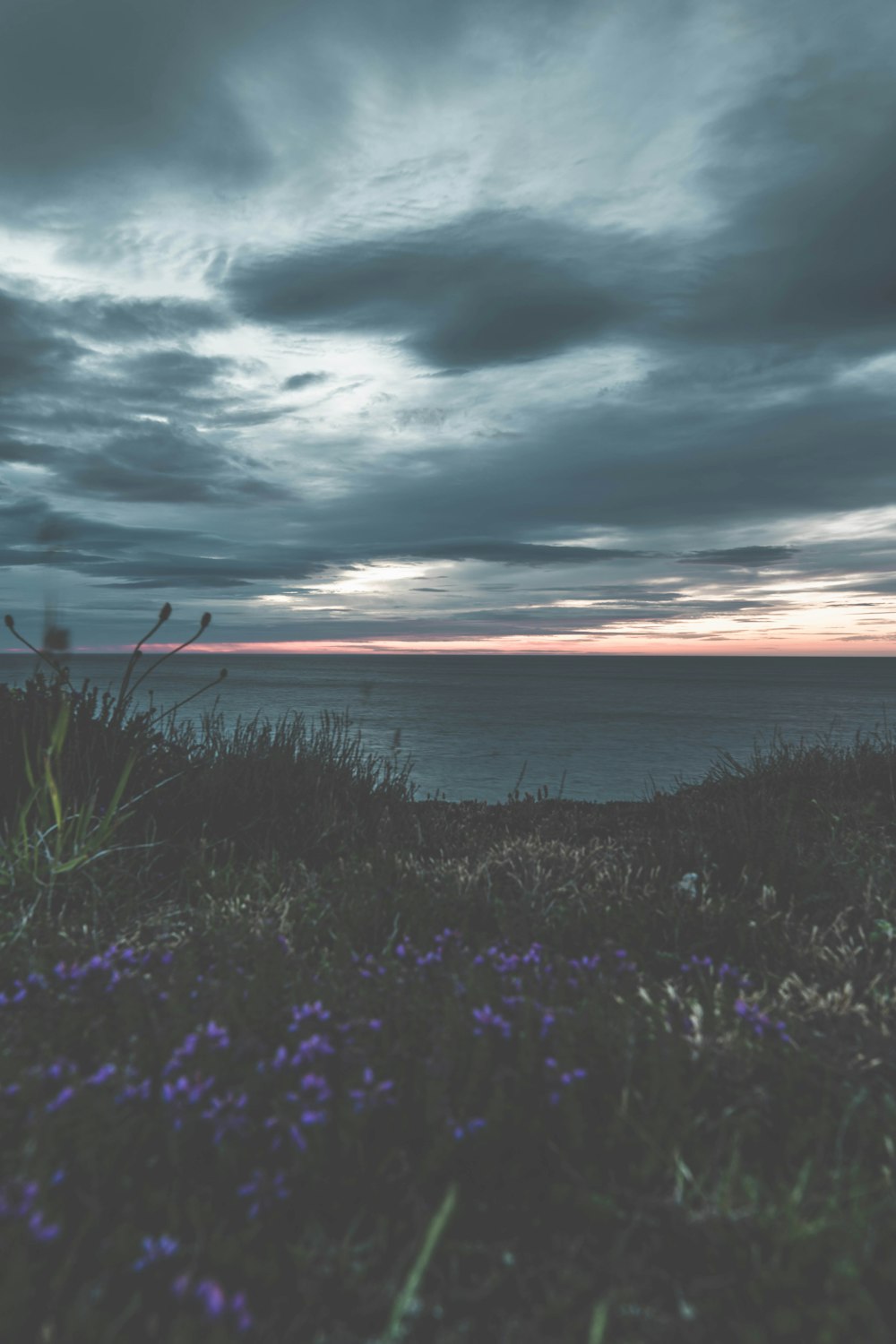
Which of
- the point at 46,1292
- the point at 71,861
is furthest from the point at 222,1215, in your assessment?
the point at 71,861

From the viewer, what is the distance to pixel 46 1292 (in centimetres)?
201

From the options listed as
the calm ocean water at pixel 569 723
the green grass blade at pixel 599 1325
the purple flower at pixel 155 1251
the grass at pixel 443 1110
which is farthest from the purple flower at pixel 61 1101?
the calm ocean water at pixel 569 723

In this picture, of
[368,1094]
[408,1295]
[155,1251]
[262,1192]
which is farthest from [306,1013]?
[408,1295]

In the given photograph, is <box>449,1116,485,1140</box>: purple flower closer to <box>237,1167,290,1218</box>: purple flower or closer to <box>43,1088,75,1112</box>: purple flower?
<box>237,1167,290,1218</box>: purple flower

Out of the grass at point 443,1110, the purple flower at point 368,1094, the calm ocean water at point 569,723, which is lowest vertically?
the calm ocean water at point 569,723

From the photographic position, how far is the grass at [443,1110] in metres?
1.99

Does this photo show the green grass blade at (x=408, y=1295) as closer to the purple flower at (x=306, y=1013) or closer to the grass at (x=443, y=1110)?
the grass at (x=443, y=1110)

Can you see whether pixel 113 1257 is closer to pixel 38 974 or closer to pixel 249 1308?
pixel 249 1308

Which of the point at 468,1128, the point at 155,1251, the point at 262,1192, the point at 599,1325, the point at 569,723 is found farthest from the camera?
the point at 569,723

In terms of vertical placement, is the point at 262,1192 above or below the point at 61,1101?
below

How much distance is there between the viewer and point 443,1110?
2.57 metres

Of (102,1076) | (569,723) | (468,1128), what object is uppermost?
(102,1076)

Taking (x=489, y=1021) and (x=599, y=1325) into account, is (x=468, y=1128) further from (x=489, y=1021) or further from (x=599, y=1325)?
(x=599, y=1325)

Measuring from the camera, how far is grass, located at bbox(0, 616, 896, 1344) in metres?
1.99
